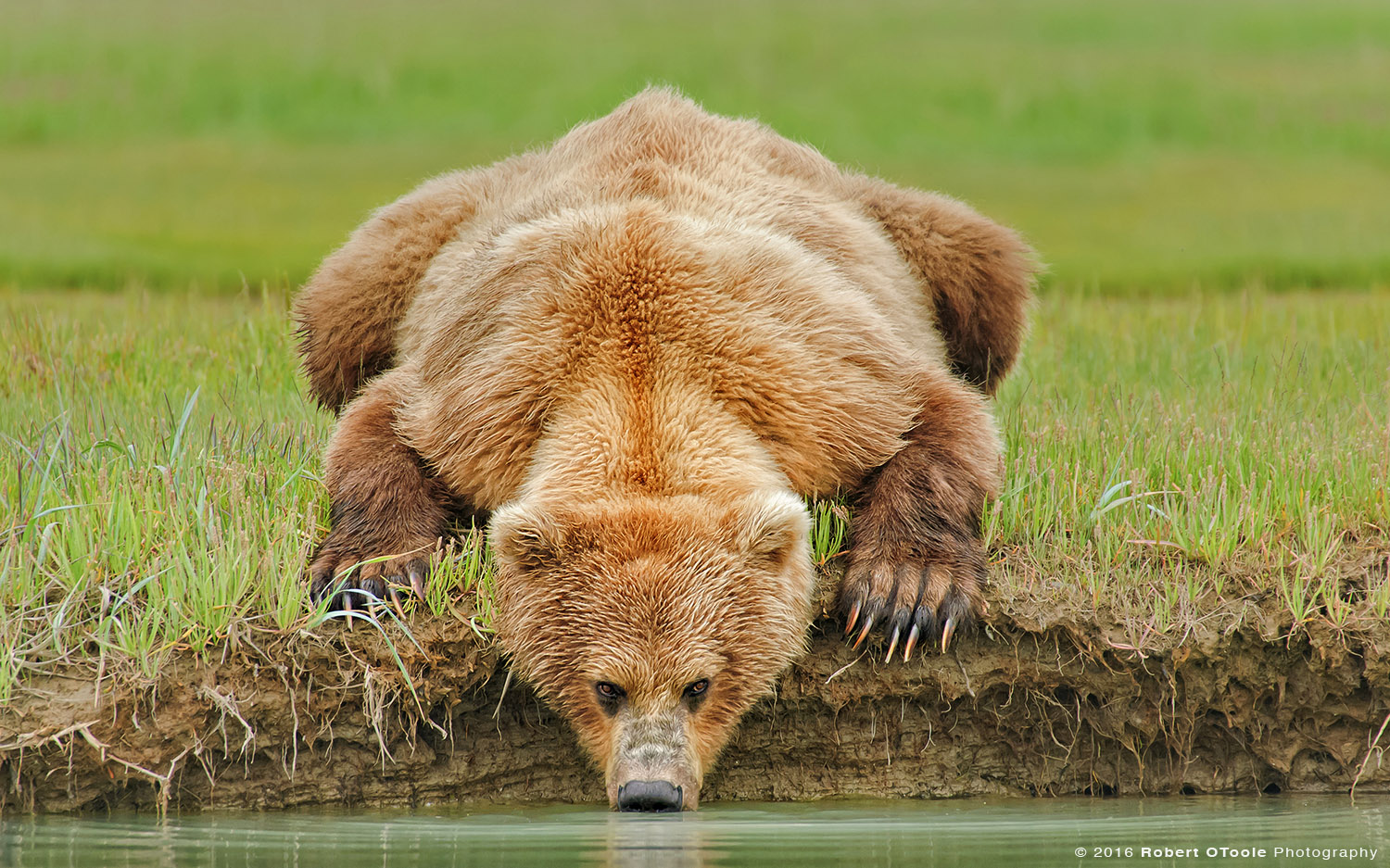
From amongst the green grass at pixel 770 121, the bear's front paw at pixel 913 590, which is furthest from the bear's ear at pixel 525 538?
the green grass at pixel 770 121

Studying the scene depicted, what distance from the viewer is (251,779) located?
469cm

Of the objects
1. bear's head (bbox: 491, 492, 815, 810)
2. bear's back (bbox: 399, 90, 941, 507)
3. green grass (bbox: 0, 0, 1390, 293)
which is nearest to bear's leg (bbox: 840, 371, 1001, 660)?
bear's back (bbox: 399, 90, 941, 507)

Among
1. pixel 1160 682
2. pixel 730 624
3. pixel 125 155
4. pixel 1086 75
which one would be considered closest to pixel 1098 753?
pixel 1160 682

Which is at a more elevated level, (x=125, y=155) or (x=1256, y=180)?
(x=125, y=155)

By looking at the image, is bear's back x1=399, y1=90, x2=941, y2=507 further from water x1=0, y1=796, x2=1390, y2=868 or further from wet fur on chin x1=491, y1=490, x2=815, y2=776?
water x1=0, y1=796, x2=1390, y2=868

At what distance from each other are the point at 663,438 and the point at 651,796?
1.19 metres

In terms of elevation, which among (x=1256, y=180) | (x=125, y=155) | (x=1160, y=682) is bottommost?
(x=1160, y=682)

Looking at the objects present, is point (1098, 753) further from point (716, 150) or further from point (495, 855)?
point (716, 150)

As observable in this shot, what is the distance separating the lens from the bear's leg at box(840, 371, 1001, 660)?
484 cm

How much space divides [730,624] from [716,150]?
8.56 feet

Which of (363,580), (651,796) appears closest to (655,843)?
(651,796)

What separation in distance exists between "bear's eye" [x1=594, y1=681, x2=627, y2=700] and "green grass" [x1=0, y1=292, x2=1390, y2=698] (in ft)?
1.90

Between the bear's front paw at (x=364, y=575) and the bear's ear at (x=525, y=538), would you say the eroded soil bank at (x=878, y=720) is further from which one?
the bear's ear at (x=525, y=538)

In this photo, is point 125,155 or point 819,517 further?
point 125,155
